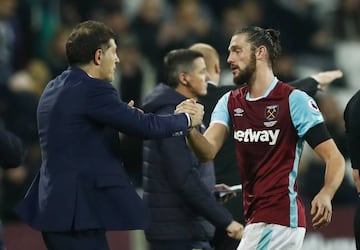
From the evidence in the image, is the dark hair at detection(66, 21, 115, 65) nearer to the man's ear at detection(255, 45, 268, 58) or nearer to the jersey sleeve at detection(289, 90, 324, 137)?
the man's ear at detection(255, 45, 268, 58)

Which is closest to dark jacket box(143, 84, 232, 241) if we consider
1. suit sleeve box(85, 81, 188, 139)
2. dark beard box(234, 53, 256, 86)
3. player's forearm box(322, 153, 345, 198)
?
dark beard box(234, 53, 256, 86)

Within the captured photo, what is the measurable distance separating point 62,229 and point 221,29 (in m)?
7.92

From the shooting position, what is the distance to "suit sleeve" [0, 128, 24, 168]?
6.37m

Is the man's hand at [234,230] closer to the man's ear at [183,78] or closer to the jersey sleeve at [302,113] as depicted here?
the man's ear at [183,78]

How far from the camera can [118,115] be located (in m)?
6.36

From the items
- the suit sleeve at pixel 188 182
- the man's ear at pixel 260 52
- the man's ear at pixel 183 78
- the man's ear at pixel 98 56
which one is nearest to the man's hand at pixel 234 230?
the suit sleeve at pixel 188 182

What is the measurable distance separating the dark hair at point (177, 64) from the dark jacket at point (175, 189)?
0.10 m

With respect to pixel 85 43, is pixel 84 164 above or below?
below

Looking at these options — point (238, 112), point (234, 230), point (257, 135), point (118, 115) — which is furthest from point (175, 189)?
point (118, 115)

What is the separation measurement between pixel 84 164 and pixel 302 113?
1.33 meters

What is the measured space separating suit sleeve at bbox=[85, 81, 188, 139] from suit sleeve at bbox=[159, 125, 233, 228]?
113 cm

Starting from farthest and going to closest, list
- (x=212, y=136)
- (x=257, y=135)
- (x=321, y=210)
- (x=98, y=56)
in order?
(x=212, y=136)
(x=257, y=135)
(x=98, y=56)
(x=321, y=210)

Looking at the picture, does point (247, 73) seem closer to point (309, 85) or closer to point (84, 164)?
point (84, 164)

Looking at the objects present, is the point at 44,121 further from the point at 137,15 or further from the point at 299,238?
the point at 137,15
